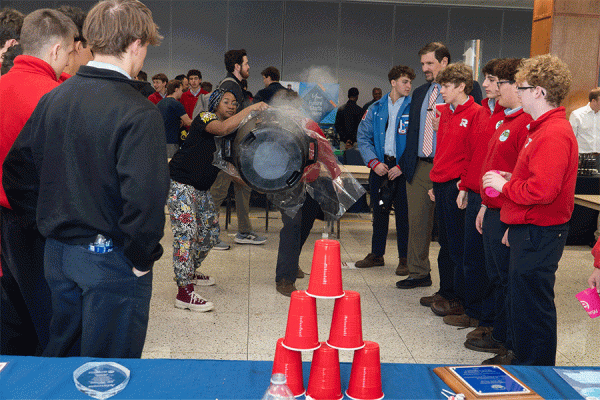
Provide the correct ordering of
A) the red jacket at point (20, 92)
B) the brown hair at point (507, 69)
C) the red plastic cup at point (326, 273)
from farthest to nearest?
the brown hair at point (507, 69)
the red jacket at point (20, 92)
the red plastic cup at point (326, 273)

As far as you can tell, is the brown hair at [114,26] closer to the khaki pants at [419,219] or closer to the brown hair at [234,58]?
the brown hair at [234,58]

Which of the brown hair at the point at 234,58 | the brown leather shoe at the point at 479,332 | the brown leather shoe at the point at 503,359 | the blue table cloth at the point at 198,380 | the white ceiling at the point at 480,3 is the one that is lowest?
the brown leather shoe at the point at 479,332

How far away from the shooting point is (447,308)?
11.4 ft

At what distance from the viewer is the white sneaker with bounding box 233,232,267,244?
5.30 m

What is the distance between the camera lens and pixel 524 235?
2326mm

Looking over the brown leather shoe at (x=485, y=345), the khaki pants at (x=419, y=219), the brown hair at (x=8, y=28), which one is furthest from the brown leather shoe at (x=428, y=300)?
the brown hair at (x=8, y=28)

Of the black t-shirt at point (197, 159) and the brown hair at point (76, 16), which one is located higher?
the brown hair at point (76, 16)

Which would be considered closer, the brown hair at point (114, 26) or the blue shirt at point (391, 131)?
the brown hair at point (114, 26)

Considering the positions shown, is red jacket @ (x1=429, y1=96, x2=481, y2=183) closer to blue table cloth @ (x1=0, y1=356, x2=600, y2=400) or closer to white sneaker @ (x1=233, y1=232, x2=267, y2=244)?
blue table cloth @ (x1=0, y1=356, x2=600, y2=400)

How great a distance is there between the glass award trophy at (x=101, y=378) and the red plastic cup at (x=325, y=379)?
0.42 metres

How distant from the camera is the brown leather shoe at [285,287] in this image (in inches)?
148

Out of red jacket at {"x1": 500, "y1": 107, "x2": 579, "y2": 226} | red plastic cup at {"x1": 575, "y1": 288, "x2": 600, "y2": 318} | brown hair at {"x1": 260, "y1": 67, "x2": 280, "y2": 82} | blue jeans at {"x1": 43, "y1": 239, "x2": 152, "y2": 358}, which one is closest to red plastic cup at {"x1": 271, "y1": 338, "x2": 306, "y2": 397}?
blue jeans at {"x1": 43, "y1": 239, "x2": 152, "y2": 358}

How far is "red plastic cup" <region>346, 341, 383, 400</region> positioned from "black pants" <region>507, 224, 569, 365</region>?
1.32m

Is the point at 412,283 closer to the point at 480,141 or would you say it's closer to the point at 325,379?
the point at 480,141
